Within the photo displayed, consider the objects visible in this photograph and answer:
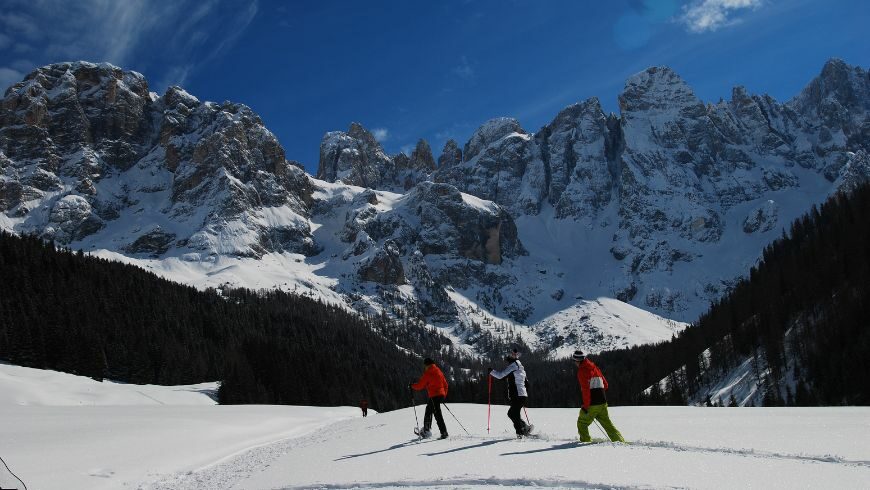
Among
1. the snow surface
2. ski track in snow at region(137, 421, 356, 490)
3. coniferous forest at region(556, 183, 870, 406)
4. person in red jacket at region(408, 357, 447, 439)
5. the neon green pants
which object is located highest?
coniferous forest at region(556, 183, 870, 406)

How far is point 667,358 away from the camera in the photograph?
130125mm

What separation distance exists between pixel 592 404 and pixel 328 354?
112m

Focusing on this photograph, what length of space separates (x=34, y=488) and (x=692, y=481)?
45.5 feet

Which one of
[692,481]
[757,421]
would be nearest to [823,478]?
[692,481]

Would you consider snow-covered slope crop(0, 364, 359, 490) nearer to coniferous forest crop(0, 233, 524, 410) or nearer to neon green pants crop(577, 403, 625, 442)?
neon green pants crop(577, 403, 625, 442)

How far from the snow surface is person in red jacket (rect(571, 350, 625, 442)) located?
663 millimetres

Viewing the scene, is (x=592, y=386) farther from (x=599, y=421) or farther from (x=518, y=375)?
(x=518, y=375)

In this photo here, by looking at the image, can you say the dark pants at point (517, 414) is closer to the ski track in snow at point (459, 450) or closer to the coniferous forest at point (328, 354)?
the ski track in snow at point (459, 450)

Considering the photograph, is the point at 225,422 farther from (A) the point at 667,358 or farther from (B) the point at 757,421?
(A) the point at 667,358

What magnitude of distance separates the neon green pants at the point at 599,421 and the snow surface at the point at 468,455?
1.89 ft

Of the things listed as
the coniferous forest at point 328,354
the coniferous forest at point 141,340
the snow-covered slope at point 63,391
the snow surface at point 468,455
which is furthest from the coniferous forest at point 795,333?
the snow-covered slope at point 63,391

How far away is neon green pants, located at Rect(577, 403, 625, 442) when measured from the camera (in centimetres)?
1622

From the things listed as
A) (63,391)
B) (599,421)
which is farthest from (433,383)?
(63,391)

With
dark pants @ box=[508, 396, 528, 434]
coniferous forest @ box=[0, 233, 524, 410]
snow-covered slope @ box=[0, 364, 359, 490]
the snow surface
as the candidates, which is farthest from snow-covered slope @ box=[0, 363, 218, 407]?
dark pants @ box=[508, 396, 528, 434]
